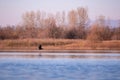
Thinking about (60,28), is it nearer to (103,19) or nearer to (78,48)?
(103,19)

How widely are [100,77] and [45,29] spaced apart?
5627cm

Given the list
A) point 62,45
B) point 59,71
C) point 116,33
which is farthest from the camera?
point 116,33

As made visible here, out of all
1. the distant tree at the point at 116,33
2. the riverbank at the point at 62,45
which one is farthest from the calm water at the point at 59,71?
the distant tree at the point at 116,33

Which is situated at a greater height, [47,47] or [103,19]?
[103,19]

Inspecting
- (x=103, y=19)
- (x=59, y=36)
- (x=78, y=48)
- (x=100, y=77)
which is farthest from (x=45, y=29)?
(x=100, y=77)

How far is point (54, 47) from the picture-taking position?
46.4 metres

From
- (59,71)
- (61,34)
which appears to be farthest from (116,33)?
(59,71)

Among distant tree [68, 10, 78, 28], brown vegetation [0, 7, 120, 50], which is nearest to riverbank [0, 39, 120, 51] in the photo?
brown vegetation [0, 7, 120, 50]

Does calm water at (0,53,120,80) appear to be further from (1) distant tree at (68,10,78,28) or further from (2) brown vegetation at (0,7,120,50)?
(1) distant tree at (68,10,78,28)

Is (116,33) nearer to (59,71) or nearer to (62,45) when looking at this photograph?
(62,45)

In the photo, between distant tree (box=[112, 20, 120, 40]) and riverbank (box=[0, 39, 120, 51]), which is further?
distant tree (box=[112, 20, 120, 40])

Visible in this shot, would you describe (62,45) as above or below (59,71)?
above

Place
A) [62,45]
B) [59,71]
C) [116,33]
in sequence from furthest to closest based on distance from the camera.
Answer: [116,33] < [62,45] < [59,71]

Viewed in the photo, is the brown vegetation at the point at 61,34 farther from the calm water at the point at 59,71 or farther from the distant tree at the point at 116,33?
the calm water at the point at 59,71
